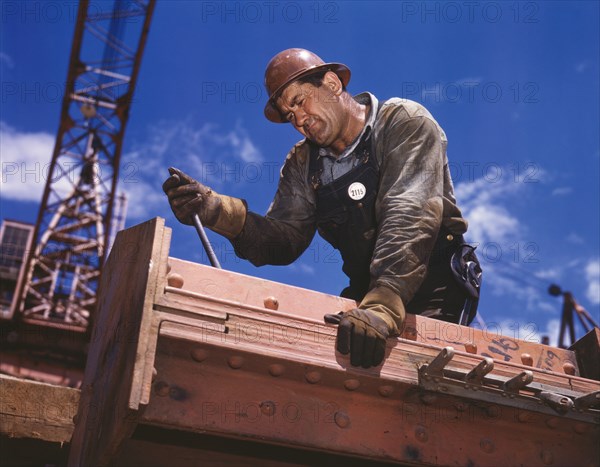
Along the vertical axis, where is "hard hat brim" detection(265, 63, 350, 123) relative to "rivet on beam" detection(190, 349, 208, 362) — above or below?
above

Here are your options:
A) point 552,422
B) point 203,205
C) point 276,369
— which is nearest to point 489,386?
point 552,422

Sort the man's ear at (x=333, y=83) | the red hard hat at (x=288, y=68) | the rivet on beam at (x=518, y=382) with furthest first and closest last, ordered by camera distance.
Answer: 1. the man's ear at (x=333, y=83)
2. the red hard hat at (x=288, y=68)
3. the rivet on beam at (x=518, y=382)

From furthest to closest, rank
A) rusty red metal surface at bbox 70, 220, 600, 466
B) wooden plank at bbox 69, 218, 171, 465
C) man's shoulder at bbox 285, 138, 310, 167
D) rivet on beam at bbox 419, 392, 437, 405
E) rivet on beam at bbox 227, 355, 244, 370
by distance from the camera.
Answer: man's shoulder at bbox 285, 138, 310, 167
rivet on beam at bbox 419, 392, 437, 405
rivet on beam at bbox 227, 355, 244, 370
rusty red metal surface at bbox 70, 220, 600, 466
wooden plank at bbox 69, 218, 171, 465

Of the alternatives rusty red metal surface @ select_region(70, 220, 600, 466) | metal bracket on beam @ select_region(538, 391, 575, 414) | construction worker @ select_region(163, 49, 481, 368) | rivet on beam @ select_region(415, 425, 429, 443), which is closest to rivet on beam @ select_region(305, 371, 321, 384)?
rusty red metal surface @ select_region(70, 220, 600, 466)

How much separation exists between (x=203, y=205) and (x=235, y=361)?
152cm

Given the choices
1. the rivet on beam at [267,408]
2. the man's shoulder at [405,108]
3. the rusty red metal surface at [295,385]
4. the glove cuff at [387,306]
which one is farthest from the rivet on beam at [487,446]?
the man's shoulder at [405,108]

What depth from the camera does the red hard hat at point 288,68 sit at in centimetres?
478

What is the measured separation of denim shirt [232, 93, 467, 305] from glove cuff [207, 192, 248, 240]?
0.21 ft

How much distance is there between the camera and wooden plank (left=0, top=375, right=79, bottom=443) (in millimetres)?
3748

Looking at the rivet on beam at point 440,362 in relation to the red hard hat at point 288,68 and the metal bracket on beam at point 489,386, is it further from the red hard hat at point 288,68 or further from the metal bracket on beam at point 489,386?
the red hard hat at point 288,68

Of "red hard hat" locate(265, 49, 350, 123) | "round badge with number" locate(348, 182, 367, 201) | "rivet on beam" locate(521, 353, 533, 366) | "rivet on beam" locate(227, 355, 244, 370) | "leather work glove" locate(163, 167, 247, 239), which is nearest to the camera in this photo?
"rivet on beam" locate(227, 355, 244, 370)

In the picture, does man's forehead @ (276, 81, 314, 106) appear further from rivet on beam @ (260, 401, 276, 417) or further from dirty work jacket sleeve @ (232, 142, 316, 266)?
rivet on beam @ (260, 401, 276, 417)

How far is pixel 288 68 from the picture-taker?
4793 mm

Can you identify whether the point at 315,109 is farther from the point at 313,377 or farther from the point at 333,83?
the point at 313,377
